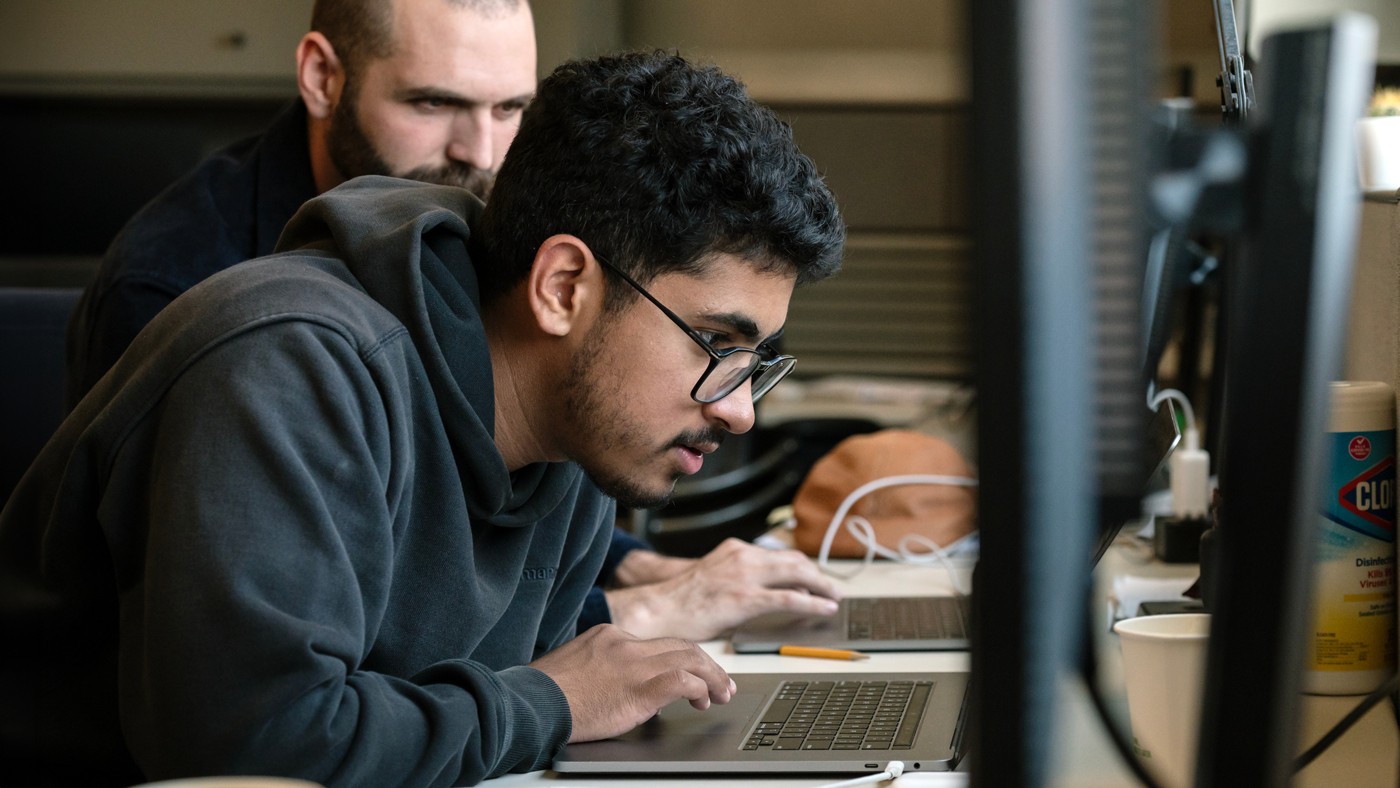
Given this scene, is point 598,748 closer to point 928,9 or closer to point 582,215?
point 582,215

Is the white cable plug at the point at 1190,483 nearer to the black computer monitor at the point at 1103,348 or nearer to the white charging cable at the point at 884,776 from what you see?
the white charging cable at the point at 884,776

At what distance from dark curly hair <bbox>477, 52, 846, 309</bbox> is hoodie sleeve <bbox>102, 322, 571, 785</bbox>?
23 cm

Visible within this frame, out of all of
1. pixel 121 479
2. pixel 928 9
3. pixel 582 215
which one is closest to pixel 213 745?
pixel 121 479

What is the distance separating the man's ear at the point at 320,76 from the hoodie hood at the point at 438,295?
811mm

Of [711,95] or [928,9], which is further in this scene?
[928,9]

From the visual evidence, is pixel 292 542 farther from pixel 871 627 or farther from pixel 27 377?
pixel 27 377

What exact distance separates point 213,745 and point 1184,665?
57 centimetres

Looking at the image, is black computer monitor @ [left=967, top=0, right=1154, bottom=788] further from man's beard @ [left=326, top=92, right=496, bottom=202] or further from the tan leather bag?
man's beard @ [left=326, top=92, right=496, bottom=202]

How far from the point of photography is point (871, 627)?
1.38 m

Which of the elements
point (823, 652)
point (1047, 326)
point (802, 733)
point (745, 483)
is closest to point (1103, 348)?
point (1047, 326)

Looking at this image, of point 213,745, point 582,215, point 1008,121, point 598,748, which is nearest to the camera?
point 1008,121

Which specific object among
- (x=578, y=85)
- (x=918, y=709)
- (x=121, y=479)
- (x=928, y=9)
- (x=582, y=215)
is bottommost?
(x=918, y=709)

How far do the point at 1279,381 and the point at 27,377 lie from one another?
5.58ft

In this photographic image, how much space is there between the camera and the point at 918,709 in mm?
1060
